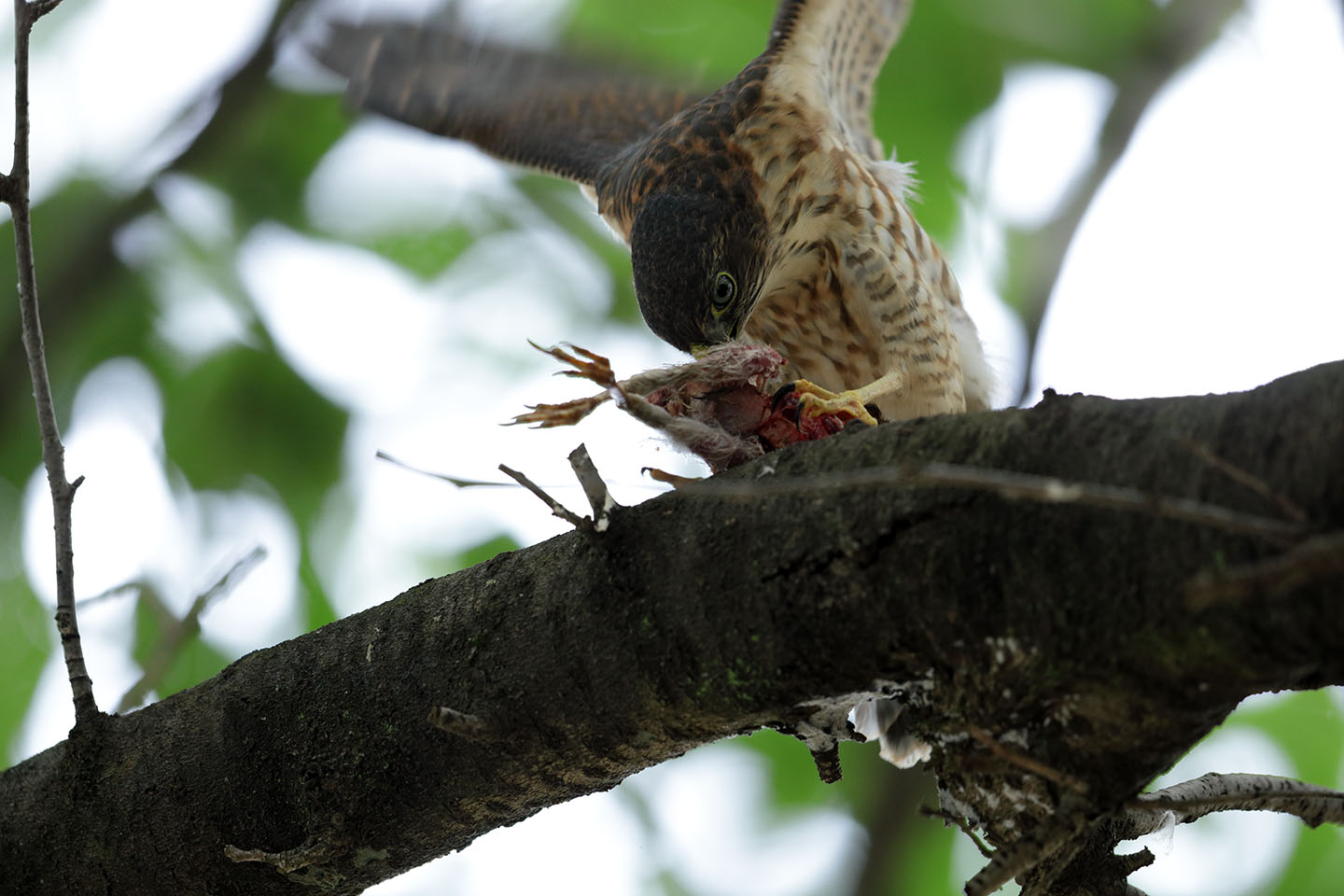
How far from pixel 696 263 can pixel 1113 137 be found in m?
2.23

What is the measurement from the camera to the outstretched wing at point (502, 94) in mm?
4223

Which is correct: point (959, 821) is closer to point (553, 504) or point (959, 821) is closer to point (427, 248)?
point (553, 504)

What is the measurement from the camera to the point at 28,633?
411cm

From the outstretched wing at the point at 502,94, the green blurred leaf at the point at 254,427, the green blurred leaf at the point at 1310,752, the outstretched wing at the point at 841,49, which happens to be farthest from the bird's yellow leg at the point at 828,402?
the green blurred leaf at the point at 1310,752

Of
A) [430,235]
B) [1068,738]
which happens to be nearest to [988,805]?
[1068,738]

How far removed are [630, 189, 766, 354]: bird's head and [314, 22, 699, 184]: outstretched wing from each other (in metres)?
0.97

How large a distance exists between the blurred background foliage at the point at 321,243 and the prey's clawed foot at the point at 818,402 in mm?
1555

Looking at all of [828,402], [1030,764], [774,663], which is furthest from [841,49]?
[1030,764]

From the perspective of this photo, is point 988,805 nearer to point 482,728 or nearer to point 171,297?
point 482,728

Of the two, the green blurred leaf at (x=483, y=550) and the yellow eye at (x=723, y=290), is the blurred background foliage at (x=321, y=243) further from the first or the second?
the yellow eye at (x=723, y=290)

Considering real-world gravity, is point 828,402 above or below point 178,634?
above

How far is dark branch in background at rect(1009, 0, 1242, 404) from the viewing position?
431cm

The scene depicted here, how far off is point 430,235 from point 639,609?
393cm

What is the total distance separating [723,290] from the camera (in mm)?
3172
